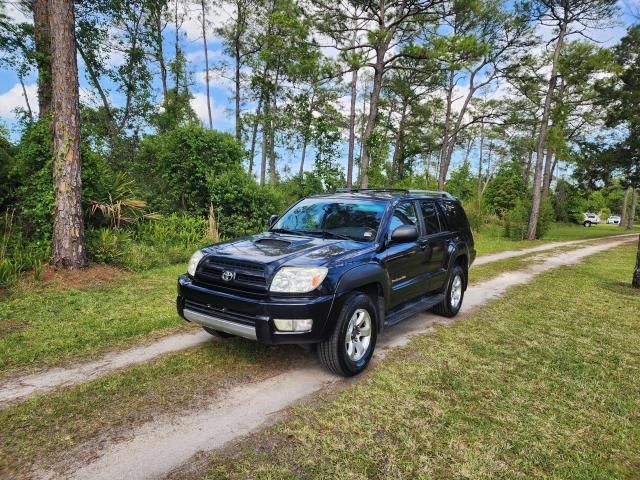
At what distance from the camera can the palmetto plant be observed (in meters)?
8.67

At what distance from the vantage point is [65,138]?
23.6 ft

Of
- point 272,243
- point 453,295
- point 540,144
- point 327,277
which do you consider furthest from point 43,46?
point 540,144

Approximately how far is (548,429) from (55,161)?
855 cm

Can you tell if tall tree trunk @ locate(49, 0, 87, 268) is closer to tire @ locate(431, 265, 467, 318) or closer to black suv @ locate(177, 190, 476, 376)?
black suv @ locate(177, 190, 476, 376)

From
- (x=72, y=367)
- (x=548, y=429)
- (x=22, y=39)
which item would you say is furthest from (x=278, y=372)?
(x=22, y=39)

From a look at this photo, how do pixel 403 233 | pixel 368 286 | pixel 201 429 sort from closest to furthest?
pixel 201 429
pixel 368 286
pixel 403 233

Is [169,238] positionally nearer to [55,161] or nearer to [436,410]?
[55,161]

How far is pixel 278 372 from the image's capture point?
385 centimetres

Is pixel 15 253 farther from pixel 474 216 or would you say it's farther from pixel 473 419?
pixel 474 216

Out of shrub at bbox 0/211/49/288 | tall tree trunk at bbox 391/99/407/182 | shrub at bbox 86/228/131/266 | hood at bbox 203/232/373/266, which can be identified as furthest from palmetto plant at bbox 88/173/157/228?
tall tree trunk at bbox 391/99/407/182

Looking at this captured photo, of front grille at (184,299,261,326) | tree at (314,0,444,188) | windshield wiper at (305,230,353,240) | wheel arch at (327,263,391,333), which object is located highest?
tree at (314,0,444,188)

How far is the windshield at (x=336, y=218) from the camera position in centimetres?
446

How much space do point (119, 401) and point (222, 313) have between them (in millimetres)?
1103

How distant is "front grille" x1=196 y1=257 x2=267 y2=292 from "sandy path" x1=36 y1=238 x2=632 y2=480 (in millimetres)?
958
